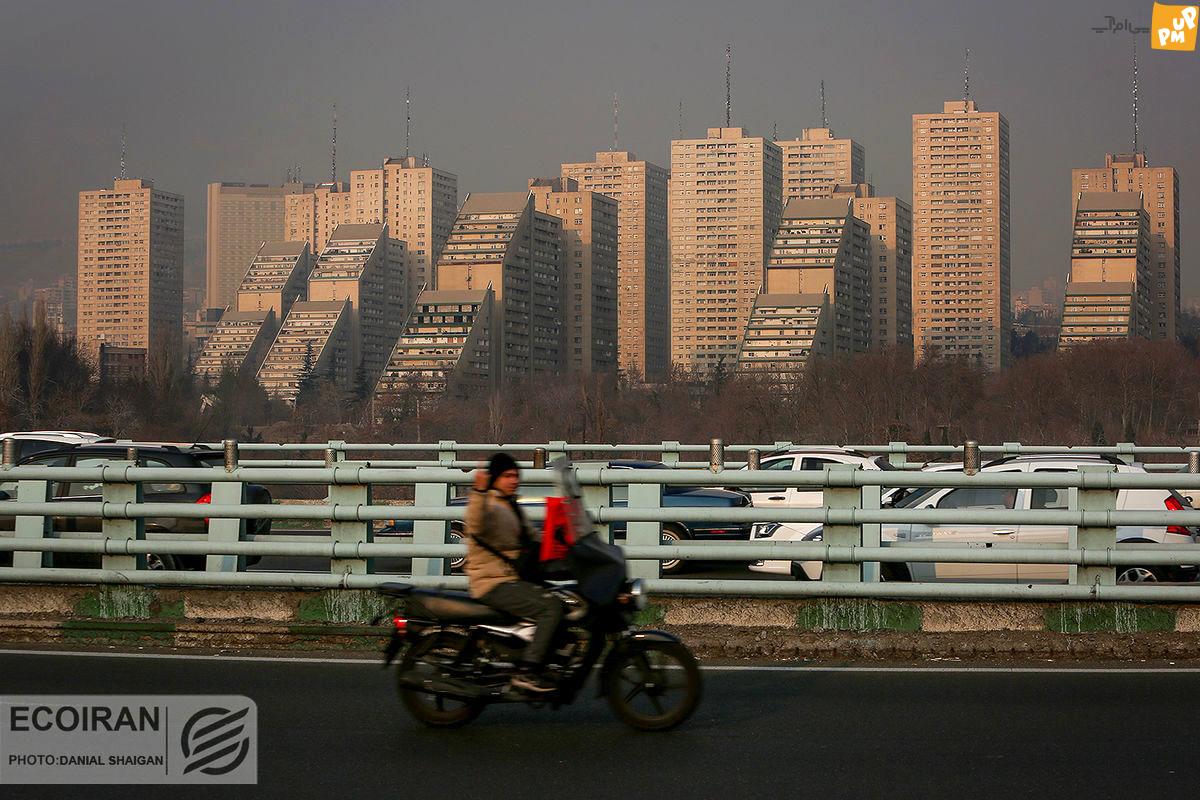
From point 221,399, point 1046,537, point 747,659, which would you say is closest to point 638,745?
point 747,659

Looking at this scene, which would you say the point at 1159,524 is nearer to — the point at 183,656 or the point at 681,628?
the point at 681,628

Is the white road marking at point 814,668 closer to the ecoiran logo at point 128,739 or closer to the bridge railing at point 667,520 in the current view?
the bridge railing at point 667,520

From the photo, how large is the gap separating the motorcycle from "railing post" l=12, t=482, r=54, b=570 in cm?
528

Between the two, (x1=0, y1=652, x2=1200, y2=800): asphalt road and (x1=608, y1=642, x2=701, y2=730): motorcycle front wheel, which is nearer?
(x1=0, y1=652, x2=1200, y2=800): asphalt road

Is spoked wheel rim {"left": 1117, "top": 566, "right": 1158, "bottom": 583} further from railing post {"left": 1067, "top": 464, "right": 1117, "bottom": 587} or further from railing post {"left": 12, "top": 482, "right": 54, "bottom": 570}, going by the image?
railing post {"left": 12, "top": 482, "right": 54, "bottom": 570}

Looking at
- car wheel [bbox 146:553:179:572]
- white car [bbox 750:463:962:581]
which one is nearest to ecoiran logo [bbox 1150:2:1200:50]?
white car [bbox 750:463:962:581]

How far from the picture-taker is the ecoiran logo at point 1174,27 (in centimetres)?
1467

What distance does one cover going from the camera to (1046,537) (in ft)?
48.4

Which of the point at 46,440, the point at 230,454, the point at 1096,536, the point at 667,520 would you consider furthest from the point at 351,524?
the point at 46,440

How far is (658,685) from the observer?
806 centimetres

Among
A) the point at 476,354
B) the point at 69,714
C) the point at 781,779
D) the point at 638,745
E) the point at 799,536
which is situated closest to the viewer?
the point at 781,779

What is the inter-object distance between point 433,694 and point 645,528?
319cm

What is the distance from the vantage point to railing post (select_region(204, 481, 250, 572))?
11758 mm

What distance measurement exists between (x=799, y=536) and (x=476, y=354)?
18360 cm
